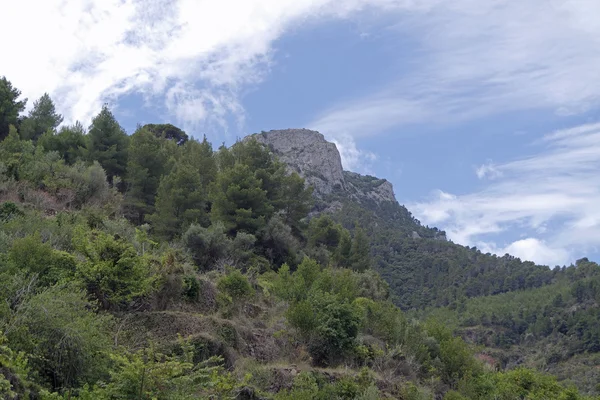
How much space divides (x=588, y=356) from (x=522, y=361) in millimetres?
7295

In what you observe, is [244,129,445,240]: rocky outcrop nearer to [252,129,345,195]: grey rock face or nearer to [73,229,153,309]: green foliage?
[252,129,345,195]: grey rock face

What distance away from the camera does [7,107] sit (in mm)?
33406

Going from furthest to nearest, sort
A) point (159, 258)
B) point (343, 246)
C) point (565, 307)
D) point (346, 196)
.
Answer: point (346, 196)
point (565, 307)
point (343, 246)
point (159, 258)

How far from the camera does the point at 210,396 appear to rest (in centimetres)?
993

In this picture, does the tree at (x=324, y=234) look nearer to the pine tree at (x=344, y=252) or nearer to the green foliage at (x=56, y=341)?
the pine tree at (x=344, y=252)

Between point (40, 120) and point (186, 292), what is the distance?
84.8 feet

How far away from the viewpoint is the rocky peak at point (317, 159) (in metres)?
97.4

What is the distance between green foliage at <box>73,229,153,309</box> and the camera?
12.5 metres

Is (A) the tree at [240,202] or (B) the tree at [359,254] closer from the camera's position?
(A) the tree at [240,202]

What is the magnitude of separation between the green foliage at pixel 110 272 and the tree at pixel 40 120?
78.3ft

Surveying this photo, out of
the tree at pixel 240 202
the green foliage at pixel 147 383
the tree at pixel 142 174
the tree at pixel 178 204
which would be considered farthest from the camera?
the tree at pixel 142 174

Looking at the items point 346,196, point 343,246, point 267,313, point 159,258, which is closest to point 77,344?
point 159,258

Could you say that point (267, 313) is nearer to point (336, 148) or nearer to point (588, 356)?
point (588, 356)

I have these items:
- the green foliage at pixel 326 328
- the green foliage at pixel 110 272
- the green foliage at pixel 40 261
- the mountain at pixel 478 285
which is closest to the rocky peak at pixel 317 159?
the mountain at pixel 478 285
